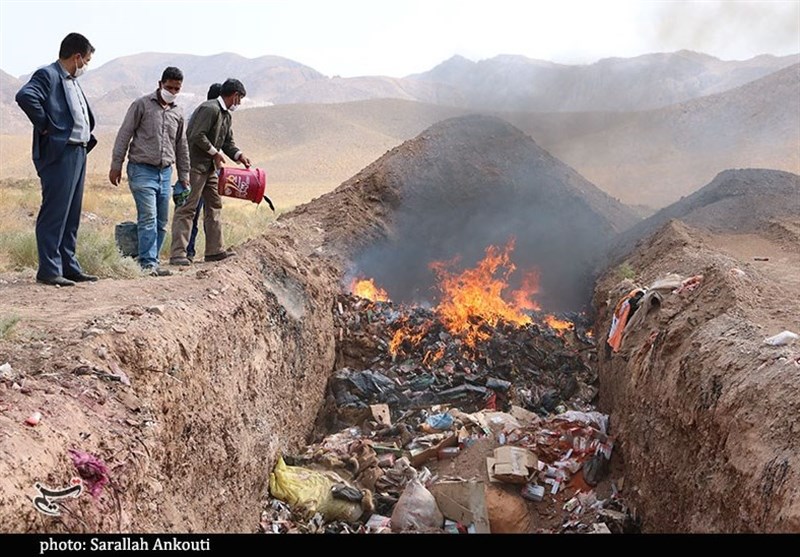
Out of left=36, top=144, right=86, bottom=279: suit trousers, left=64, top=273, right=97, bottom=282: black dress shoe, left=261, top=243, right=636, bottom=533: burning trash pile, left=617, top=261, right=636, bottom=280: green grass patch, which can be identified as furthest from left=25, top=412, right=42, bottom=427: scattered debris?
left=617, top=261, right=636, bottom=280: green grass patch

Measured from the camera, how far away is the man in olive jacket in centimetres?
848

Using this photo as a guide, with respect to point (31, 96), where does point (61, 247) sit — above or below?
below

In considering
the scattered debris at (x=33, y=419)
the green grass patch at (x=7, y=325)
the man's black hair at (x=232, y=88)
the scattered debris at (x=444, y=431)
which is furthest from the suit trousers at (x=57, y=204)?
the scattered debris at (x=33, y=419)

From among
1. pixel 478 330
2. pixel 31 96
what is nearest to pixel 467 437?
pixel 478 330

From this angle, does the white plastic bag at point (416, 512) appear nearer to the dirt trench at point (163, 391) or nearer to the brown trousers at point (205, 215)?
the dirt trench at point (163, 391)

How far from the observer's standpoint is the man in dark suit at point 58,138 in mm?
6227

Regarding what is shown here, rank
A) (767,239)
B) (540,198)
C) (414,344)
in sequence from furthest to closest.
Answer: (540,198) → (767,239) → (414,344)

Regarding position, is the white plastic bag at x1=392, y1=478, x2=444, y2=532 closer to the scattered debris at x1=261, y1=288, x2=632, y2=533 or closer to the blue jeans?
the scattered debris at x1=261, y1=288, x2=632, y2=533

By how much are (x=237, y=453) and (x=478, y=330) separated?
5.46 meters

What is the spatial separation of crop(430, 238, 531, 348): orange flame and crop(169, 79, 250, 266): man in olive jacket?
354cm

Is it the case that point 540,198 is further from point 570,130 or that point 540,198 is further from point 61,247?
point 570,130

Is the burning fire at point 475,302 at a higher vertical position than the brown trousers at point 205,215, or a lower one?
lower

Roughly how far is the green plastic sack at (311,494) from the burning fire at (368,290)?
467 cm

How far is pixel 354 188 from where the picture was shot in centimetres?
1368
